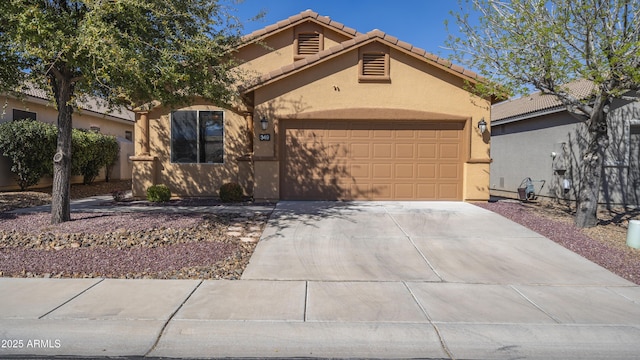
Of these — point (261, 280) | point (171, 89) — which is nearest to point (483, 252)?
point (261, 280)

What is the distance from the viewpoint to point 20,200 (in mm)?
11531

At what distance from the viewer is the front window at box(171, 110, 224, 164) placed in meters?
12.7

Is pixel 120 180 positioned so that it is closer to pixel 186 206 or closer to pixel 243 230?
pixel 186 206

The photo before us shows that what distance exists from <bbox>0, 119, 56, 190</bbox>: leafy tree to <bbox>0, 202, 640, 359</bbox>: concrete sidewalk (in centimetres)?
1024

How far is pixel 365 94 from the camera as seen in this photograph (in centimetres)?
1147

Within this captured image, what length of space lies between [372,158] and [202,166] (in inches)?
218

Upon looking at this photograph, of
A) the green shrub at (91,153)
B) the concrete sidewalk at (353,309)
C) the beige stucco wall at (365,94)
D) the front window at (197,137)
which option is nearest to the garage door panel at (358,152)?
the beige stucco wall at (365,94)

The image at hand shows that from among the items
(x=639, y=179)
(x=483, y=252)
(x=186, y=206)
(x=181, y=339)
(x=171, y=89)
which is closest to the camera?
(x=181, y=339)

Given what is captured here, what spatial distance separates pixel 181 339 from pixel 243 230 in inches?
170

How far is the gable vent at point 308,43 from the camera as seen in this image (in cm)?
1493

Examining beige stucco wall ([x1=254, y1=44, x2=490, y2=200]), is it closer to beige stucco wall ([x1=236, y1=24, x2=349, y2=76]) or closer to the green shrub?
beige stucco wall ([x1=236, y1=24, x2=349, y2=76])

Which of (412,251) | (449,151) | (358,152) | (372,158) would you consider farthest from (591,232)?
(358,152)

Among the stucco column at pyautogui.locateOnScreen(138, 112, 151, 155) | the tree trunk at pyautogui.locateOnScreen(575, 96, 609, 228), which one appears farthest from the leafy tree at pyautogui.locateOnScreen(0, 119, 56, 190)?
the tree trunk at pyautogui.locateOnScreen(575, 96, 609, 228)

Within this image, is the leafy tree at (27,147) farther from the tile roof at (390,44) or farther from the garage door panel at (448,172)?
the garage door panel at (448,172)
